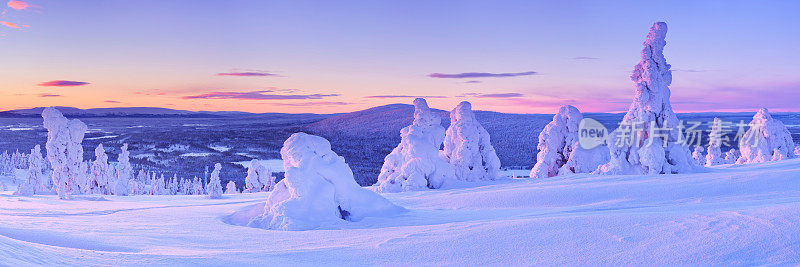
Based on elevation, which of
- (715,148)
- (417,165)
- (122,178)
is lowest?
(122,178)

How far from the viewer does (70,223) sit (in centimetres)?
1134

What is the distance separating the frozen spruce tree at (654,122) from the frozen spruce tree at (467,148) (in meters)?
7.43

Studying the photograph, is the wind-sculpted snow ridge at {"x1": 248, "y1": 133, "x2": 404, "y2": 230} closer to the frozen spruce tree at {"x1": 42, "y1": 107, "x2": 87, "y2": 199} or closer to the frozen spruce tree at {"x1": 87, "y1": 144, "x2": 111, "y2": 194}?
the frozen spruce tree at {"x1": 42, "y1": 107, "x2": 87, "y2": 199}

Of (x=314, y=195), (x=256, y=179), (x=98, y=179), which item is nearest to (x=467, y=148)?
(x=314, y=195)

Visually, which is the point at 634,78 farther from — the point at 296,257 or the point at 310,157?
the point at 296,257

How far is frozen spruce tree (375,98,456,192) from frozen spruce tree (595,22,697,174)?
7813 millimetres

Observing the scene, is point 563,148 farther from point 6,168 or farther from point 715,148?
point 6,168

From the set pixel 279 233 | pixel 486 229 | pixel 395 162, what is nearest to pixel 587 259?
pixel 486 229

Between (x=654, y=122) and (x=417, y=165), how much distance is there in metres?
9.60

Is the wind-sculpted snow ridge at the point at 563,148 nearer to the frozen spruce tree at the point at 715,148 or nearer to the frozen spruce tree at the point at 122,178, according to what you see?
the frozen spruce tree at the point at 715,148

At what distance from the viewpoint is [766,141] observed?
35719 mm

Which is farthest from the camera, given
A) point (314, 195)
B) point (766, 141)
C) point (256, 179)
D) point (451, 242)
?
point (256, 179)

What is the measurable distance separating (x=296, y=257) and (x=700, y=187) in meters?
11.1

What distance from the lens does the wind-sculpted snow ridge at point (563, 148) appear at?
2859 cm
